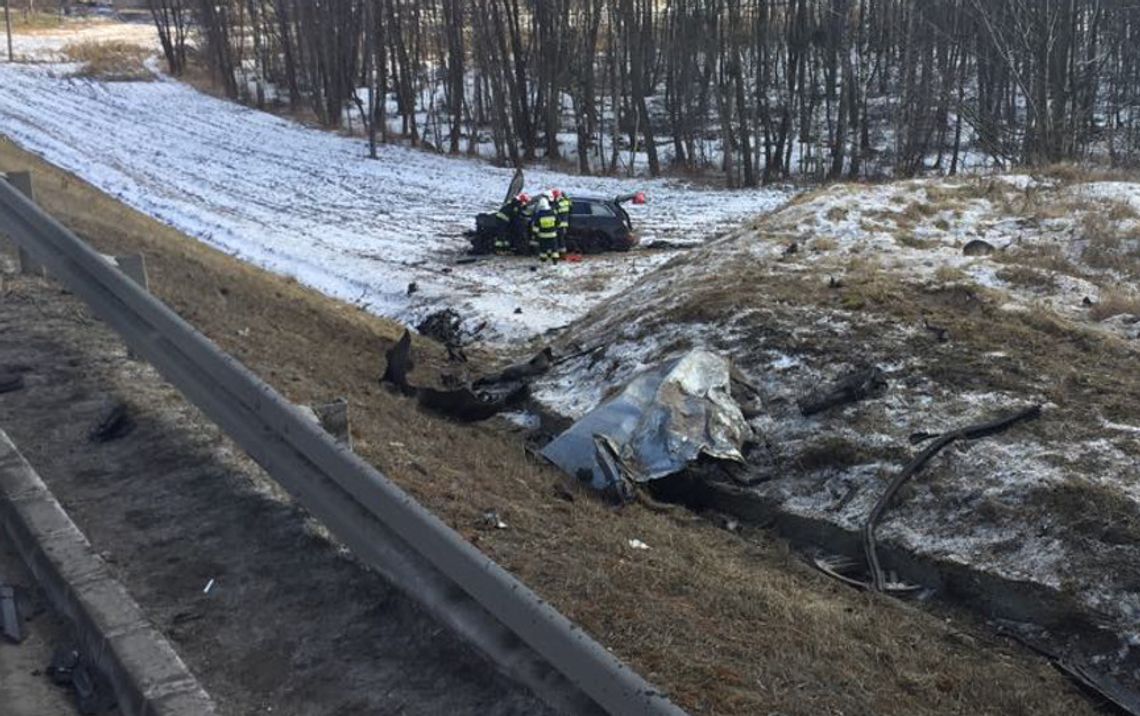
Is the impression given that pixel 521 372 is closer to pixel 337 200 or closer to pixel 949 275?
pixel 949 275

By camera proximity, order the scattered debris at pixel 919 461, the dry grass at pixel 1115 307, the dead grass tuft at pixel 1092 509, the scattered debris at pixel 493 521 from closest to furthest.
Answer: the scattered debris at pixel 493 521
the dead grass tuft at pixel 1092 509
the scattered debris at pixel 919 461
the dry grass at pixel 1115 307

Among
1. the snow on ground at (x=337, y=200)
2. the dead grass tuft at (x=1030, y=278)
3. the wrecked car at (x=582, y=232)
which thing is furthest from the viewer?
the wrecked car at (x=582, y=232)

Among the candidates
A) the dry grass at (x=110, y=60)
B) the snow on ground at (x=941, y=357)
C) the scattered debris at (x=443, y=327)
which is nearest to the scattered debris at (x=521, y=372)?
the snow on ground at (x=941, y=357)

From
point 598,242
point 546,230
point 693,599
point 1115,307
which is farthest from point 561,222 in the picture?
point 693,599

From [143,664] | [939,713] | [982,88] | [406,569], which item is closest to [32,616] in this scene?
[143,664]

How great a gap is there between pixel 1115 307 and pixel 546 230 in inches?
491

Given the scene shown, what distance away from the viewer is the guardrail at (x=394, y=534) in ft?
12.2

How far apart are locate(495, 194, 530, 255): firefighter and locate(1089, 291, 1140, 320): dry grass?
13070 millimetres

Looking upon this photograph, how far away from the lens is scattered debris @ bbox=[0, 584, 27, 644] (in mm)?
4672

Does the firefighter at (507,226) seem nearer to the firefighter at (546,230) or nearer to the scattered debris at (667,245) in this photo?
the firefighter at (546,230)

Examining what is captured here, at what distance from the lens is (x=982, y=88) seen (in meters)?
49.1

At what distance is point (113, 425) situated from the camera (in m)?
6.71

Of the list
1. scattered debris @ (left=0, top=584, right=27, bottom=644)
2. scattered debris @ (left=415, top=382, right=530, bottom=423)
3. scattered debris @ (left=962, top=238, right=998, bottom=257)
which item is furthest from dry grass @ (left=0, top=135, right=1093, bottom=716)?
scattered debris @ (left=962, top=238, right=998, bottom=257)

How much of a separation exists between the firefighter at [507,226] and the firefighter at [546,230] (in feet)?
2.11
